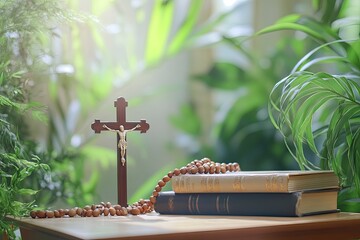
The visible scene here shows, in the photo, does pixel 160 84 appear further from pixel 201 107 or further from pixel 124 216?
pixel 124 216

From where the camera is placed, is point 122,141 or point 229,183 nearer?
point 229,183

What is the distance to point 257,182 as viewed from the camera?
133 centimetres

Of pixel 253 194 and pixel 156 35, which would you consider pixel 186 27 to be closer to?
pixel 156 35

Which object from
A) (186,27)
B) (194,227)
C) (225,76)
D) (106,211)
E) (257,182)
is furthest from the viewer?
(225,76)

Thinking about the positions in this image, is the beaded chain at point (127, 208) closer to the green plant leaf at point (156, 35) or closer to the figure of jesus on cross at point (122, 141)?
the figure of jesus on cross at point (122, 141)

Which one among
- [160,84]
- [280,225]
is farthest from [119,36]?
[280,225]

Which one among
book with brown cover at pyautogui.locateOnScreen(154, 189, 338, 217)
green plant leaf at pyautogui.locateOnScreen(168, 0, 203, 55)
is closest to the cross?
book with brown cover at pyautogui.locateOnScreen(154, 189, 338, 217)

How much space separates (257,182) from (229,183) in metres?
0.06

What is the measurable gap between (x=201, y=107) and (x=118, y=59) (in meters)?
0.48

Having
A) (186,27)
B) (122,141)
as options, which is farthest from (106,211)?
(186,27)

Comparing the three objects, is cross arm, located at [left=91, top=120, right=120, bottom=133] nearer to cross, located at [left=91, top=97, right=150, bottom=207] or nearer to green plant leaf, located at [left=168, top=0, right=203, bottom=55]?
cross, located at [left=91, top=97, right=150, bottom=207]

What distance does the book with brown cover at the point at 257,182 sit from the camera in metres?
1.32

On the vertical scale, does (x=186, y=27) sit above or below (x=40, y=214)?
above

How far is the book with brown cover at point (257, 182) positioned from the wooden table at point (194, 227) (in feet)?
0.18
